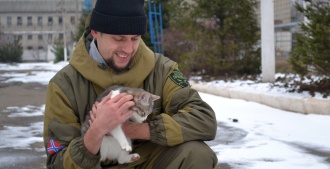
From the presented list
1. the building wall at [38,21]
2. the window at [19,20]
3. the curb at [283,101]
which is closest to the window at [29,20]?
the building wall at [38,21]

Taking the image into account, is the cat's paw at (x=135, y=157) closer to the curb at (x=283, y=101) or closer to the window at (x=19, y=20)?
the curb at (x=283, y=101)

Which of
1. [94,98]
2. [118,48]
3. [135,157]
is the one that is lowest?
[135,157]

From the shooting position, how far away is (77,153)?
213 centimetres

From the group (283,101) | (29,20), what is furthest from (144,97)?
(29,20)

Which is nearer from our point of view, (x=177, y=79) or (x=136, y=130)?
(x=136, y=130)

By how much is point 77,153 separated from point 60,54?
46.4 metres

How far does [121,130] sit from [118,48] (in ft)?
1.28

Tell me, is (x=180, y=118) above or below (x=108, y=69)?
below

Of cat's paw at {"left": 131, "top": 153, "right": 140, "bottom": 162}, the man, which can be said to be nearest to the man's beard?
the man

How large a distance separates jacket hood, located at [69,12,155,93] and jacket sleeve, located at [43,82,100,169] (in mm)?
156

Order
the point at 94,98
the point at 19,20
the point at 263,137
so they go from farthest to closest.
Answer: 1. the point at 19,20
2. the point at 263,137
3. the point at 94,98

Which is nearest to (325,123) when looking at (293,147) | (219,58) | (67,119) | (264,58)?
(293,147)

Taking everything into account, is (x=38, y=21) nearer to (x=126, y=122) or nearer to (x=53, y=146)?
(x=53, y=146)

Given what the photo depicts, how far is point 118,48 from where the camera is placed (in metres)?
2.24
